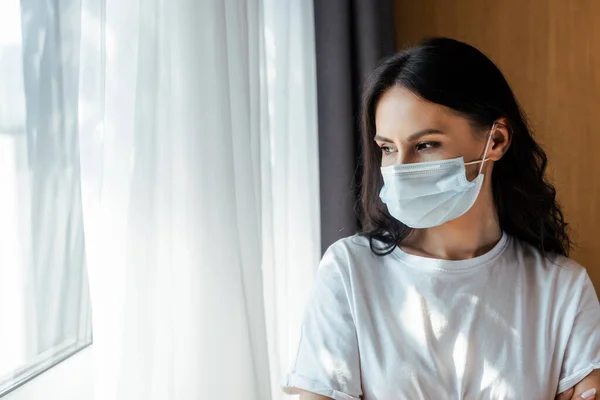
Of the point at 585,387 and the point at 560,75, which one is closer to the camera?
the point at 585,387

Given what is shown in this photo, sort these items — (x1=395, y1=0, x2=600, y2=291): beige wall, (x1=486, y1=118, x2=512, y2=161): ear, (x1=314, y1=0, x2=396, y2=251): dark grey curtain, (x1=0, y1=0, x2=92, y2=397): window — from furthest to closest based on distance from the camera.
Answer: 1. (x1=395, y1=0, x2=600, y2=291): beige wall
2. (x1=314, y1=0, x2=396, y2=251): dark grey curtain
3. (x1=486, y1=118, x2=512, y2=161): ear
4. (x1=0, y1=0, x2=92, y2=397): window

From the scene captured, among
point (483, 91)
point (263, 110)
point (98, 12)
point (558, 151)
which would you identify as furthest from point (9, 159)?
point (558, 151)

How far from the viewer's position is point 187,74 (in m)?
1.12

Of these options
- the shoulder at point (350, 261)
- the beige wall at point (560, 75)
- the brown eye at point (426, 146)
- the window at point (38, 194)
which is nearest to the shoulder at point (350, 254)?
the shoulder at point (350, 261)

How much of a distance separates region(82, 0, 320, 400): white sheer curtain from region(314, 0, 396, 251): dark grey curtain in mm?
407

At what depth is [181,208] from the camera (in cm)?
112

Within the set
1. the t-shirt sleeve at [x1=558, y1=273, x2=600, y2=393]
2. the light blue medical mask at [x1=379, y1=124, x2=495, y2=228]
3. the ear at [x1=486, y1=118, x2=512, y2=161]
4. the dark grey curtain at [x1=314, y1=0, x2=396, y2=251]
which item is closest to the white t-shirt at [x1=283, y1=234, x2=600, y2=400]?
the t-shirt sleeve at [x1=558, y1=273, x2=600, y2=393]

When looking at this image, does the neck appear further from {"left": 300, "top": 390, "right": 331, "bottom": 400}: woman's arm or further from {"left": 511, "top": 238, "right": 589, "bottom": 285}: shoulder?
{"left": 300, "top": 390, "right": 331, "bottom": 400}: woman's arm

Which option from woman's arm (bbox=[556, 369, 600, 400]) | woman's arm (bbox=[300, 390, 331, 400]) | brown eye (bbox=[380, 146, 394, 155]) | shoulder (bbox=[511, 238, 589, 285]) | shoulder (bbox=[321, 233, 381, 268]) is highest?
brown eye (bbox=[380, 146, 394, 155])

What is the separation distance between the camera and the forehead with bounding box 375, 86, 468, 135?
1347 millimetres

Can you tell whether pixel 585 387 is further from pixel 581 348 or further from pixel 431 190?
pixel 431 190

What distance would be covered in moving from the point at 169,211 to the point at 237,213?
0.67ft

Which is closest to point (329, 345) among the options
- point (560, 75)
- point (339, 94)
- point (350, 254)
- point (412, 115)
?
point (350, 254)

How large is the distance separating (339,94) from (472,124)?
0.58 meters
